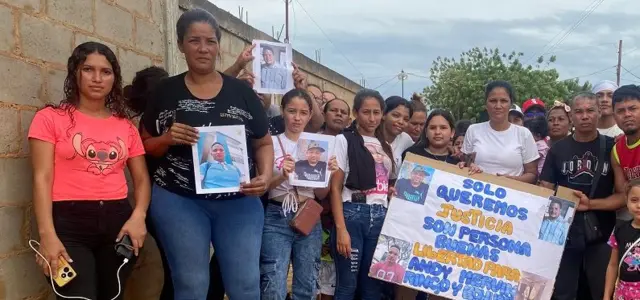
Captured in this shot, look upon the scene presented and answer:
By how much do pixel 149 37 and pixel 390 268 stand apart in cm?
245

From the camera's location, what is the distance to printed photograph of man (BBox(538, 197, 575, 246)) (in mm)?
3707

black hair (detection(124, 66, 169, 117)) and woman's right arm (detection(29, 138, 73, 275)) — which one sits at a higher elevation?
black hair (detection(124, 66, 169, 117))

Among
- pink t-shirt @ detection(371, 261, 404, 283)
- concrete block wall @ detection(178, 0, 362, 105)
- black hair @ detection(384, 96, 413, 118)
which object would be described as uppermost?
concrete block wall @ detection(178, 0, 362, 105)

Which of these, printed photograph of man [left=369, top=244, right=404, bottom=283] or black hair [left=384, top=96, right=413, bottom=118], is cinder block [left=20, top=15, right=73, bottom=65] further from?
printed photograph of man [left=369, top=244, right=404, bottom=283]

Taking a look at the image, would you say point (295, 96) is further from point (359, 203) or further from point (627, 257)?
point (627, 257)

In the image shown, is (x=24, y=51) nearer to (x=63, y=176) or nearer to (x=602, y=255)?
(x=63, y=176)

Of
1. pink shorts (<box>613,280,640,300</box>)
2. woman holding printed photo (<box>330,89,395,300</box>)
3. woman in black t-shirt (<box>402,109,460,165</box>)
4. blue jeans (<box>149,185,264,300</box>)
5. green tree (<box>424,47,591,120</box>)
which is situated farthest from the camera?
green tree (<box>424,47,591,120</box>)

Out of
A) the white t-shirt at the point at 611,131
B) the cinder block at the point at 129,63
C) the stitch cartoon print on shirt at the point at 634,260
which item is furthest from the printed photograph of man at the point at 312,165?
the white t-shirt at the point at 611,131

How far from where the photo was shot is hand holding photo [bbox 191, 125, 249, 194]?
2.78m

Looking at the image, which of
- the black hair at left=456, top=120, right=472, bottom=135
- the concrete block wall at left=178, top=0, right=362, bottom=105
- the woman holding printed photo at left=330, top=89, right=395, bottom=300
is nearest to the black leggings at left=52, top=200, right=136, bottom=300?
the woman holding printed photo at left=330, top=89, right=395, bottom=300

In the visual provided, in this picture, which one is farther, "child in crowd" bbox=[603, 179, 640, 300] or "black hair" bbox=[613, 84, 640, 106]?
"black hair" bbox=[613, 84, 640, 106]

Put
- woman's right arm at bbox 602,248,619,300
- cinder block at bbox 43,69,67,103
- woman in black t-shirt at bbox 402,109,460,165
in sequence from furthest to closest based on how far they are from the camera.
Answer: woman in black t-shirt at bbox 402,109,460,165, woman's right arm at bbox 602,248,619,300, cinder block at bbox 43,69,67,103

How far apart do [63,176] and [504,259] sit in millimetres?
2853

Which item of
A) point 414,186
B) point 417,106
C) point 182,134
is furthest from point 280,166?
point 417,106
